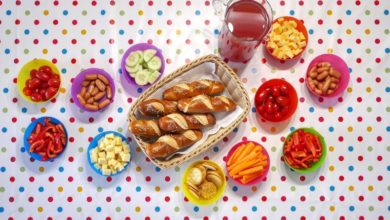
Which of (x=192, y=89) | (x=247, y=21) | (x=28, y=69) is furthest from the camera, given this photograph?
(x=28, y=69)

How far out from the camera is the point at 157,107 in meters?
1.60

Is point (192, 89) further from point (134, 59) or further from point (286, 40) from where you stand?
point (286, 40)

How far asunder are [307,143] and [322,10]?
0.56 metres

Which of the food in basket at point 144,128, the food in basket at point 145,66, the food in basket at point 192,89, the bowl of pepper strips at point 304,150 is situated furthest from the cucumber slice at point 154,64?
the bowl of pepper strips at point 304,150

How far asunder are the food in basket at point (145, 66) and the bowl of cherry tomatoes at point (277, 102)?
0.41 meters

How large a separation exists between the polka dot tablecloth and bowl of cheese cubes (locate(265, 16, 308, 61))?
0.25 feet

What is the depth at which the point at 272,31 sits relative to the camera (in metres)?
1.70

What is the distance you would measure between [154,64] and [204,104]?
0.27m

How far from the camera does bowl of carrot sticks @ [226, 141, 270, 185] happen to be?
65.3 inches

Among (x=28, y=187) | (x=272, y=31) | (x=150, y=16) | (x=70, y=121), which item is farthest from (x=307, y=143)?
(x=28, y=187)

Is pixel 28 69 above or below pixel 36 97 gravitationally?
above

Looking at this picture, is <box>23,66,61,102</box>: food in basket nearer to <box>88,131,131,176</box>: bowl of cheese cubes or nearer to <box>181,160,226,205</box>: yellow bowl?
<box>88,131,131,176</box>: bowl of cheese cubes

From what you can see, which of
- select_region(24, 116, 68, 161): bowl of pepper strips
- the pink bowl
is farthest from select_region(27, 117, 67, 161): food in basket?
the pink bowl

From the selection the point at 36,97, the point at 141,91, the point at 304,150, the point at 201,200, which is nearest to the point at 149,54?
the point at 141,91
